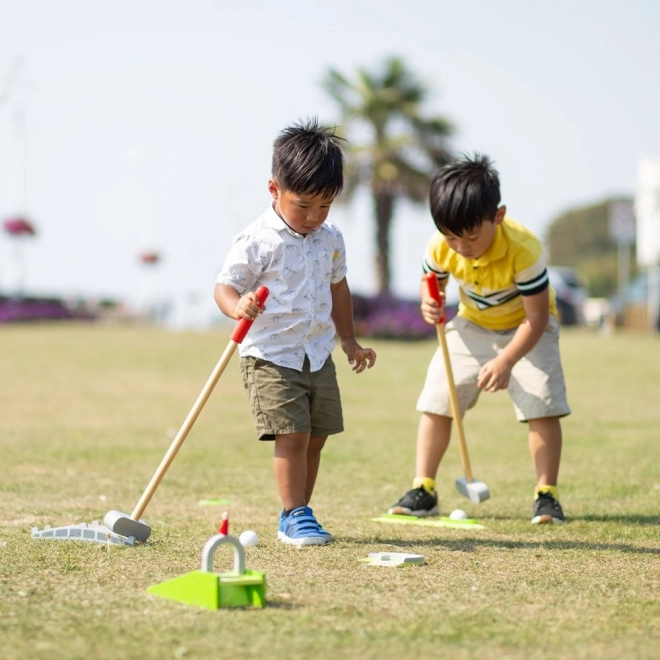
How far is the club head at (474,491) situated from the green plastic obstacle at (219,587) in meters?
2.10

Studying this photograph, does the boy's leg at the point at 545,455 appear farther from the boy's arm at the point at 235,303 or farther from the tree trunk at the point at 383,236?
the tree trunk at the point at 383,236

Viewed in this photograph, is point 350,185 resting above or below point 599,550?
above

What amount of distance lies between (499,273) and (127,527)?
1.86 m

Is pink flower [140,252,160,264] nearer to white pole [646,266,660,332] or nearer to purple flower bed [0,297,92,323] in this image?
purple flower bed [0,297,92,323]

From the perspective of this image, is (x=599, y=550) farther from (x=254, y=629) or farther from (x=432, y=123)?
(x=432, y=123)

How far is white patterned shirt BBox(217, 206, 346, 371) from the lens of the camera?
439 centimetres

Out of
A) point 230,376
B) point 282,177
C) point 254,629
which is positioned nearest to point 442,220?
point 282,177

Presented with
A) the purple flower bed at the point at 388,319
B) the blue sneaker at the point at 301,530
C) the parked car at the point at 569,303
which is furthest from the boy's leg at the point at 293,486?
the parked car at the point at 569,303

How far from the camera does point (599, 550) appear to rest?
417 centimetres

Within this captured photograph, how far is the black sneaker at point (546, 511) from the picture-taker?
16.0 feet

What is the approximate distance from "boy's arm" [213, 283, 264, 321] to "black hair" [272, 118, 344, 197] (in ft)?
1.43

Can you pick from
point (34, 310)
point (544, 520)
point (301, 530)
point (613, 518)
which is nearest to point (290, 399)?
point (301, 530)

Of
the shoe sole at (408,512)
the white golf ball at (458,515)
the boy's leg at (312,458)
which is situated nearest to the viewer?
the boy's leg at (312,458)

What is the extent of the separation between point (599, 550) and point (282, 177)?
1.77 metres
